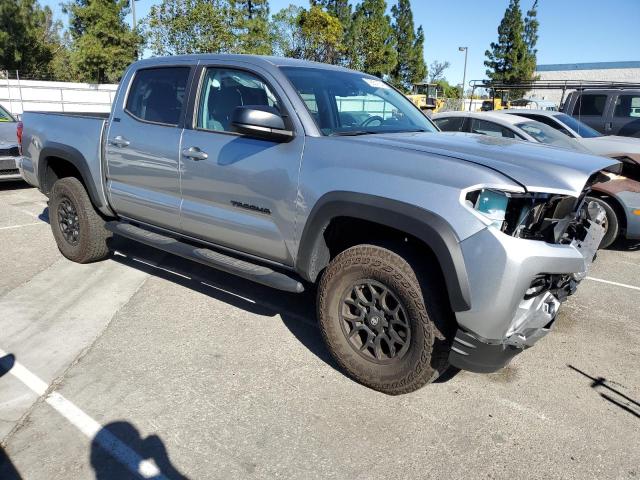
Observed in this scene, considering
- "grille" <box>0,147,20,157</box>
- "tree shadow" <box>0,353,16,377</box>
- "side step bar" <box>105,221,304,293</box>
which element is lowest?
"tree shadow" <box>0,353,16,377</box>

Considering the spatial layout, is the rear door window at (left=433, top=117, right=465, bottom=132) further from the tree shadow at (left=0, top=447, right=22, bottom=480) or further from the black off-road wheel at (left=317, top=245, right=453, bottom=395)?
the tree shadow at (left=0, top=447, right=22, bottom=480)

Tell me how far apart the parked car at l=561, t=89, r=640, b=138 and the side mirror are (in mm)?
9475

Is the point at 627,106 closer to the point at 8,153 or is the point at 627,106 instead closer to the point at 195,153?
the point at 195,153

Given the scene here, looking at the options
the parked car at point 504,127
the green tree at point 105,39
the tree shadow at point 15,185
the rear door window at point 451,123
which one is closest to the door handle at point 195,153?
the parked car at point 504,127

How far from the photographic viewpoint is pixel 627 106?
10617 mm

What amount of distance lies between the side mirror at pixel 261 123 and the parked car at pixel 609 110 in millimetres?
9475

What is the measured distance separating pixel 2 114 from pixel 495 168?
1035cm

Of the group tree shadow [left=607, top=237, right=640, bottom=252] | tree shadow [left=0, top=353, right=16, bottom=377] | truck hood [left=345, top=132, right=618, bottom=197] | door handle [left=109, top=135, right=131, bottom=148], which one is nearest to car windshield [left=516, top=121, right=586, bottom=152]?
tree shadow [left=607, top=237, right=640, bottom=252]

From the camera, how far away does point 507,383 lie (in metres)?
3.44

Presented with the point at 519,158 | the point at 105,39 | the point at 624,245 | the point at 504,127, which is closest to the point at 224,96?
the point at 519,158

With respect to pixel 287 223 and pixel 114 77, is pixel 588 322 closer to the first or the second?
pixel 287 223

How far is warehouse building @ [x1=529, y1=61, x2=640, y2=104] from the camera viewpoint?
50.5 m

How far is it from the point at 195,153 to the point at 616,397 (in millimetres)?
3255

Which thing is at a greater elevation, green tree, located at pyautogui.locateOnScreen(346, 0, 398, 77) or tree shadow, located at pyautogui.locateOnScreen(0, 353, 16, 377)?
green tree, located at pyautogui.locateOnScreen(346, 0, 398, 77)
